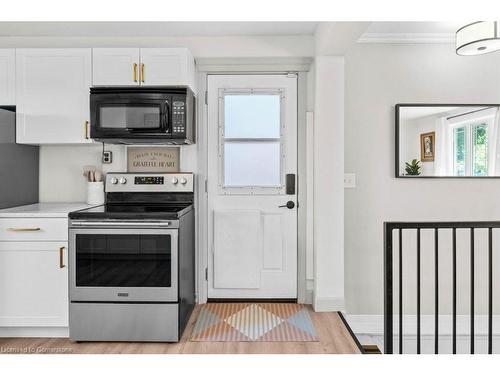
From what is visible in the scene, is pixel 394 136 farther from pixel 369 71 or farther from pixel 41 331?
pixel 41 331

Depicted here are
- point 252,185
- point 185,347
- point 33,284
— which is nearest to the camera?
point 185,347

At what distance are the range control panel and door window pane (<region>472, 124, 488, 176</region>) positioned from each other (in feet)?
7.46

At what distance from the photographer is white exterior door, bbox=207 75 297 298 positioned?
3303mm

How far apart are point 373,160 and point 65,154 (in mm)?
2551

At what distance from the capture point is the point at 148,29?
2.98 m

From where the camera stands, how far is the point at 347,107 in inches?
127

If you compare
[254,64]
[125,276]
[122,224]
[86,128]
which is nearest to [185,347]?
[125,276]

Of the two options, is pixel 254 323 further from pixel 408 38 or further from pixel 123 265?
Result: pixel 408 38

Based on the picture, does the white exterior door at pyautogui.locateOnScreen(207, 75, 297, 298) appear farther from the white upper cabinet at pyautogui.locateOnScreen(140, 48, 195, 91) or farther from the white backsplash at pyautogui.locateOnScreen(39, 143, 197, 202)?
the white backsplash at pyautogui.locateOnScreen(39, 143, 197, 202)

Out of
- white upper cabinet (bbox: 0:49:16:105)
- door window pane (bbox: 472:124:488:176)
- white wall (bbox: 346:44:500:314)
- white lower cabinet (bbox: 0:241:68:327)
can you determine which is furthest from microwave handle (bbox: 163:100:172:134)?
door window pane (bbox: 472:124:488:176)

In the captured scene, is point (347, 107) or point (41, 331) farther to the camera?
point (347, 107)

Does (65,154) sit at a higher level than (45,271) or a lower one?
higher

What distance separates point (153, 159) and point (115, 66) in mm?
775
